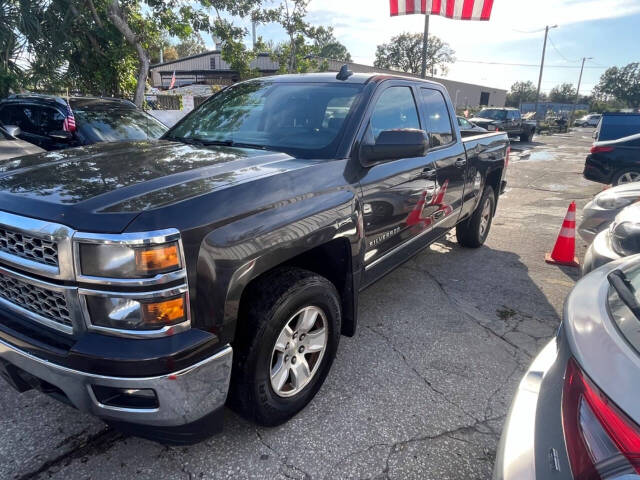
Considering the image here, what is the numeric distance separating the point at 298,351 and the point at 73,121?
5.59 meters

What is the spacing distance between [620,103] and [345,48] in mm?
55513

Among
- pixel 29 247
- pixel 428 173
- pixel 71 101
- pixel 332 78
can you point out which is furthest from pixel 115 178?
pixel 71 101

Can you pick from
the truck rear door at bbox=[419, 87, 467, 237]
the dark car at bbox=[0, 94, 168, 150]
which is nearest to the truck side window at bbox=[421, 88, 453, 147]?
the truck rear door at bbox=[419, 87, 467, 237]

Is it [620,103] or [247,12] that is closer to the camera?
[247,12]

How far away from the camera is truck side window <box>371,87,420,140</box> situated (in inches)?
118

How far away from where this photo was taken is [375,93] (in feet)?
9.75

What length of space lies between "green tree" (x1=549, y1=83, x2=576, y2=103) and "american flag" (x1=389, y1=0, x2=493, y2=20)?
96.9 metres

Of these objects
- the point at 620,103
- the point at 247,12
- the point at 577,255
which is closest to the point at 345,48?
the point at 620,103

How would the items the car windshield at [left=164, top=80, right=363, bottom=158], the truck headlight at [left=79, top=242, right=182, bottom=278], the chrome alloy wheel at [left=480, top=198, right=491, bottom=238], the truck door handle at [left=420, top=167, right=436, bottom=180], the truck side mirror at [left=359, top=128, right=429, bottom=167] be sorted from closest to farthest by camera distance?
the truck headlight at [left=79, top=242, right=182, bottom=278]
the truck side mirror at [left=359, top=128, right=429, bottom=167]
the car windshield at [left=164, top=80, right=363, bottom=158]
the truck door handle at [left=420, top=167, right=436, bottom=180]
the chrome alloy wheel at [left=480, top=198, right=491, bottom=238]

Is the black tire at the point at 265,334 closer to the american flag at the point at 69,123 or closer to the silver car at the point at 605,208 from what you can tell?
the silver car at the point at 605,208

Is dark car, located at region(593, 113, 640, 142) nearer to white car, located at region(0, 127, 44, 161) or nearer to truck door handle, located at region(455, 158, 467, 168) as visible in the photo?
truck door handle, located at region(455, 158, 467, 168)

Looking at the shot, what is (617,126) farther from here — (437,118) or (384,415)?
(384,415)

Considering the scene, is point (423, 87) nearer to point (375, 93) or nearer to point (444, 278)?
point (375, 93)

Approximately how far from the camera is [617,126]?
35.6 feet
